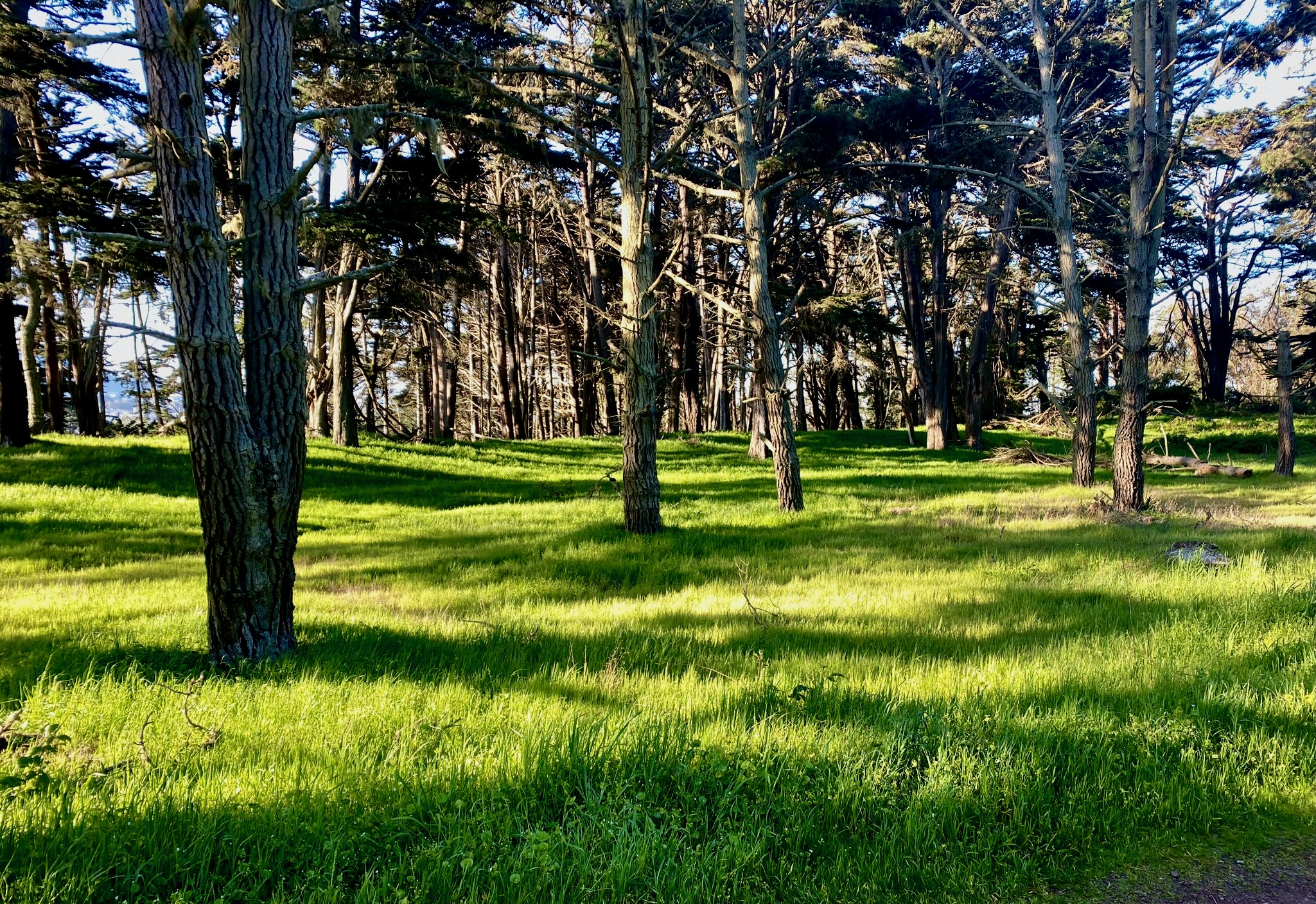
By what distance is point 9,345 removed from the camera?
14.9 meters

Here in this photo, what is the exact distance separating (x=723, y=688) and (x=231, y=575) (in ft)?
10.2

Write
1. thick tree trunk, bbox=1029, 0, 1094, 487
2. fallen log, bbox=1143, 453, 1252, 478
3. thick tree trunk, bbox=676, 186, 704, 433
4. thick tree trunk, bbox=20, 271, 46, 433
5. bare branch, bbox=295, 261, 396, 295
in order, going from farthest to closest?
thick tree trunk, bbox=676, 186, 704, 433
thick tree trunk, bbox=20, 271, 46, 433
fallen log, bbox=1143, 453, 1252, 478
thick tree trunk, bbox=1029, 0, 1094, 487
bare branch, bbox=295, 261, 396, 295

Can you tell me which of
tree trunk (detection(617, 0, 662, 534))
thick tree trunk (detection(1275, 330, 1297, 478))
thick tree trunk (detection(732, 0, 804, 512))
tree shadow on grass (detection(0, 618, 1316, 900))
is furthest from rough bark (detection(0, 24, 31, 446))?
thick tree trunk (detection(1275, 330, 1297, 478))

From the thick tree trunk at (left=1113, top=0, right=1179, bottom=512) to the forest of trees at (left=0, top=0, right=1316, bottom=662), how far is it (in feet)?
0.19

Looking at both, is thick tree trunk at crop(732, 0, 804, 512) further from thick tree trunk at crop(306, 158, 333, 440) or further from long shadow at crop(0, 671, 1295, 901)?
thick tree trunk at crop(306, 158, 333, 440)

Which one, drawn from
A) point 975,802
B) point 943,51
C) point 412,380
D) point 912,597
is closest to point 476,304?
point 412,380

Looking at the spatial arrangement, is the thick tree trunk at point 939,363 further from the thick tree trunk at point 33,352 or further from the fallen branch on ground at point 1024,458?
the thick tree trunk at point 33,352

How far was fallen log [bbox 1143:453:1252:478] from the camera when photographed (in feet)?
53.2

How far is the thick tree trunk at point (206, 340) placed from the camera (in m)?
4.27

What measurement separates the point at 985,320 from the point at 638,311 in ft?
57.9

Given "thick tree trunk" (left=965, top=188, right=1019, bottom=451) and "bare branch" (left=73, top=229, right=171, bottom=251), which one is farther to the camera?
"thick tree trunk" (left=965, top=188, right=1019, bottom=451)

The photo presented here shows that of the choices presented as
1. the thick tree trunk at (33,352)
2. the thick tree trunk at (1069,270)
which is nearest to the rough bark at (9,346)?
the thick tree trunk at (33,352)

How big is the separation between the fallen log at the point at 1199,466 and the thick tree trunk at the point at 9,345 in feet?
74.7

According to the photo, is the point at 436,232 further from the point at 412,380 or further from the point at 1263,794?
the point at 412,380
